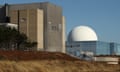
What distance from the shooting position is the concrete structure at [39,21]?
4865 inches

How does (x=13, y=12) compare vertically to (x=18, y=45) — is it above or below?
above

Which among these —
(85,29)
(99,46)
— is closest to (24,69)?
(85,29)

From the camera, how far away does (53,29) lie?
425 ft

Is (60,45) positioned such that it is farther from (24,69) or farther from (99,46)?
(24,69)

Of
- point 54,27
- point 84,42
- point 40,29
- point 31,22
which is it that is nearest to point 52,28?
point 54,27

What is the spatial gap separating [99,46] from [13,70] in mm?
140139

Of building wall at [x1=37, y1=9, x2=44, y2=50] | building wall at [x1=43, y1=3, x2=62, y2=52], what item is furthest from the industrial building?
building wall at [x1=37, y1=9, x2=44, y2=50]

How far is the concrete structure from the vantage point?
405ft

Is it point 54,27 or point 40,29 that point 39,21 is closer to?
point 40,29

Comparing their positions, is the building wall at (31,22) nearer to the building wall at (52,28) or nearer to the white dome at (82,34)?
the building wall at (52,28)

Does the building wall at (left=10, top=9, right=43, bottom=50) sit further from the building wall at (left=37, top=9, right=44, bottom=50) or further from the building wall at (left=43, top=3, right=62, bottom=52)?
the building wall at (left=43, top=3, right=62, bottom=52)

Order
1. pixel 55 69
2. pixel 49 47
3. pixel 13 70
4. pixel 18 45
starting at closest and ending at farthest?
pixel 13 70 → pixel 55 69 → pixel 18 45 → pixel 49 47

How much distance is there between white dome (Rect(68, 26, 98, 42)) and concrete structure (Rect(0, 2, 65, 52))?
72.6ft

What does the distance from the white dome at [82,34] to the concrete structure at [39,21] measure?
72.6 feet
